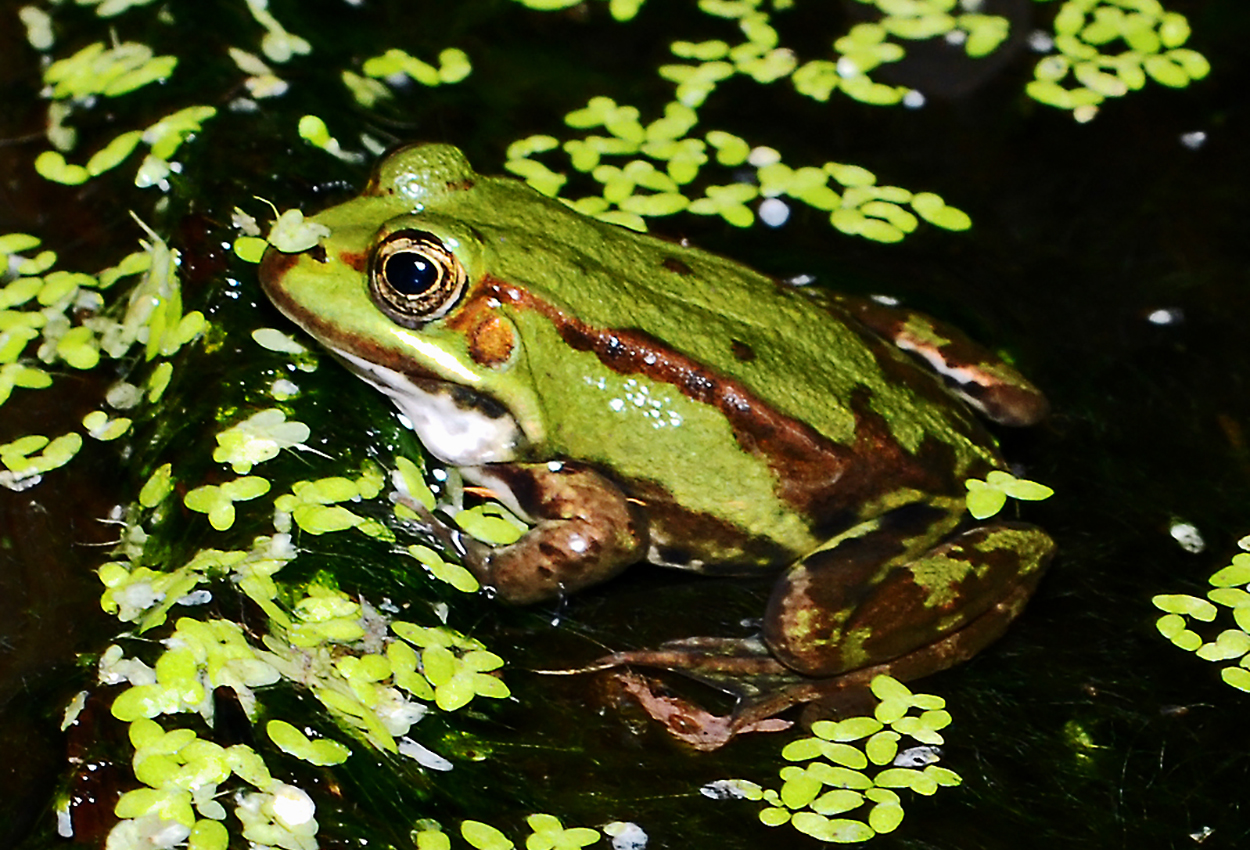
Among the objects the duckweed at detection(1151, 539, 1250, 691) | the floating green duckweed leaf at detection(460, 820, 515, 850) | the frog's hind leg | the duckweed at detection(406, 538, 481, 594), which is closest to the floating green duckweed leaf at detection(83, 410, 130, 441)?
the duckweed at detection(406, 538, 481, 594)

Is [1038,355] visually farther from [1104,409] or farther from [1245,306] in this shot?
[1245,306]

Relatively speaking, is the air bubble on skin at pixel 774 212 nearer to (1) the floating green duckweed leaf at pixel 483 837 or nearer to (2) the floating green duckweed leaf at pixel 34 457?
(2) the floating green duckweed leaf at pixel 34 457

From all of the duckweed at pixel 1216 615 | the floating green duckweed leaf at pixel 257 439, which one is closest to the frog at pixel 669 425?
the floating green duckweed leaf at pixel 257 439

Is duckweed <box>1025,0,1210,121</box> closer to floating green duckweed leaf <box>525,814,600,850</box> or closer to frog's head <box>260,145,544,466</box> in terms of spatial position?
frog's head <box>260,145,544,466</box>

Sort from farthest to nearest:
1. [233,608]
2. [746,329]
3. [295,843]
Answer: [746,329], [233,608], [295,843]

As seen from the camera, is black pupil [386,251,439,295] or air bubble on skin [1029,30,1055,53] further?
air bubble on skin [1029,30,1055,53]

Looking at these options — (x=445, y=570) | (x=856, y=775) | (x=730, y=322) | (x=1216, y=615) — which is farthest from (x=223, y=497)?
(x=1216, y=615)

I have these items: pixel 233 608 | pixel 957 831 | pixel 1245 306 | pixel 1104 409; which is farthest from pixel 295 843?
pixel 1245 306
